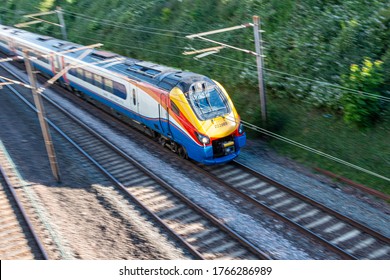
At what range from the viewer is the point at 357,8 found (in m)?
19.7

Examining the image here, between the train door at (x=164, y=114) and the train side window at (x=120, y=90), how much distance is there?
3.21m

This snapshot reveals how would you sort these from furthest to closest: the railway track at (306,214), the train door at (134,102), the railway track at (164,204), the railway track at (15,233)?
the train door at (134,102), the railway track at (164,204), the railway track at (306,214), the railway track at (15,233)

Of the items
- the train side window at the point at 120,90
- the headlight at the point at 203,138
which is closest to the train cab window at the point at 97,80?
the train side window at the point at 120,90

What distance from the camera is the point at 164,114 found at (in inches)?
685

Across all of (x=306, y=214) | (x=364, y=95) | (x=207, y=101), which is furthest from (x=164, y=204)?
(x=364, y=95)

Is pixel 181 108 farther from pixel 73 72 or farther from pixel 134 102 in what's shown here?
pixel 73 72

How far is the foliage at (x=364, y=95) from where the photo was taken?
53.7ft

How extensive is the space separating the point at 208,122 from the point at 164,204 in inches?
144

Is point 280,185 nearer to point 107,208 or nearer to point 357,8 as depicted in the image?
point 107,208

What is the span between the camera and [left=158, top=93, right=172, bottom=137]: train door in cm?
1720

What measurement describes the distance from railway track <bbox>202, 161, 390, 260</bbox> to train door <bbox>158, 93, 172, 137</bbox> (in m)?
2.26

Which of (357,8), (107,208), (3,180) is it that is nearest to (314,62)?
(357,8)

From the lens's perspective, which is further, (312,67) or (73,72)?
(73,72)

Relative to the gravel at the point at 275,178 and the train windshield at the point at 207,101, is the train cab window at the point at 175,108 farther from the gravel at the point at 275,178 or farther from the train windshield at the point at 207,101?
the gravel at the point at 275,178
